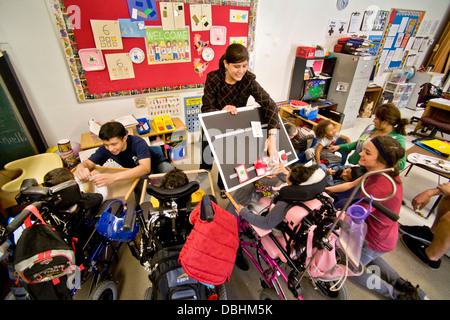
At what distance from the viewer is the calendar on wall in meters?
3.35

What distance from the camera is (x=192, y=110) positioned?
3.44 metres

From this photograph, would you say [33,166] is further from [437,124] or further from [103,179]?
[437,124]

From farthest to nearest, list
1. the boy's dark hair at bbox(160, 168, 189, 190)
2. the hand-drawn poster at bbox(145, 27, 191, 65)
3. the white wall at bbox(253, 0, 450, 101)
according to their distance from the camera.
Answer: the white wall at bbox(253, 0, 450, 101) → the hand-drawn poster at bbox(145, 27, 191, 65) → the boy's dark hair at bbox(160, 168, 189, 190)

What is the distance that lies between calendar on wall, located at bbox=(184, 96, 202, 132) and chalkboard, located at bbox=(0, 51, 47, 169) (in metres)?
1.92

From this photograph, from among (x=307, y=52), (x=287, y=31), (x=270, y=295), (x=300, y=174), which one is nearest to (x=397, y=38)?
(x=307, y=52)

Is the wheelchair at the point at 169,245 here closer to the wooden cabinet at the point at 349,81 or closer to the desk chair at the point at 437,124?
the wooden cabinet at the point at 349,81

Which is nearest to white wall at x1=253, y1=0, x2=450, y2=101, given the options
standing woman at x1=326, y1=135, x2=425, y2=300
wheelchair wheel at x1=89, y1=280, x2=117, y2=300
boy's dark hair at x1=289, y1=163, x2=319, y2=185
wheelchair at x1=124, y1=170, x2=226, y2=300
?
standing woman at x1=326, y1=135, x2=425, y2=300

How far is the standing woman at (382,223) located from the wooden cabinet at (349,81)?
2.89 m

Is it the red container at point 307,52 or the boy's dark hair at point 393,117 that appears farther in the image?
the red container at point 307,52

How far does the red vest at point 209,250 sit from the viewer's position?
107 centimetres

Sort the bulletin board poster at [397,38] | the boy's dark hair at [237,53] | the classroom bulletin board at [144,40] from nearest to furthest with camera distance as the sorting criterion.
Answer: the boy's dark hair at [237,53] < the classroom bulletin board at [144,40] < the bulletin board poster at [397,38]

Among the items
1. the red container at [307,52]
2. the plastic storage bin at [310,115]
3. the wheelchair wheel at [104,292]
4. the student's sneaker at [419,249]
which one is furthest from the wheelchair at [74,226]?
the red container at [307,52]

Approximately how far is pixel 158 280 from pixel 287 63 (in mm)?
3872

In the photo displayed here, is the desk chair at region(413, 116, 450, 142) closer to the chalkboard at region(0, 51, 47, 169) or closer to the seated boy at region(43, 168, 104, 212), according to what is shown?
the seated boy at region(43, 168, 104, 212)
